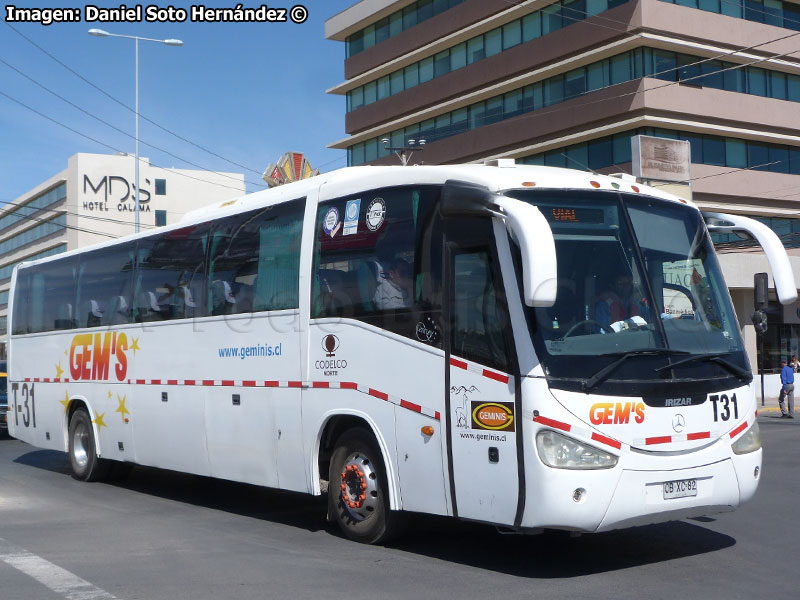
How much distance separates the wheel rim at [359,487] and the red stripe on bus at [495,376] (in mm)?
1818

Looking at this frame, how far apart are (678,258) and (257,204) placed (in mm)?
4763

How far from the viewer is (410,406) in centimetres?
852

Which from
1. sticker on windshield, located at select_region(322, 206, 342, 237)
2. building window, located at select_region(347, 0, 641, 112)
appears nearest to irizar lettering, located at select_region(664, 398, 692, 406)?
sticker on windshield, located at select_region(322, 206, 342, 237)

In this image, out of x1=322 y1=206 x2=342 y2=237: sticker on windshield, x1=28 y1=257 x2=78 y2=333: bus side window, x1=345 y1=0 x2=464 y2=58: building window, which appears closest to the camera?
A: x1=322 y1=206 x2=342 y2=237: sticker on windshield

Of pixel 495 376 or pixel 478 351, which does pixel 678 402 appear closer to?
pixel 495 376

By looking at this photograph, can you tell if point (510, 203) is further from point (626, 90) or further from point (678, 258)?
point (626, 90)

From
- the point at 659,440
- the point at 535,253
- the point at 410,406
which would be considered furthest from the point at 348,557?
the point at 535,253

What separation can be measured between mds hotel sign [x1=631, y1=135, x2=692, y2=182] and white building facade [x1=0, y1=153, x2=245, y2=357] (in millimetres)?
57475

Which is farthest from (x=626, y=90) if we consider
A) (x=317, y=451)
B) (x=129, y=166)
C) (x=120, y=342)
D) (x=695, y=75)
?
(x=129, y=166)

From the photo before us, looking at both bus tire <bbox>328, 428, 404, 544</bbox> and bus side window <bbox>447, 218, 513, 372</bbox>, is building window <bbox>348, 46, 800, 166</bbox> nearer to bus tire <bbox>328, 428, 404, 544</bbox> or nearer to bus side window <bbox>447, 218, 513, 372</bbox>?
bus tire <bbox>328, 428, 404, 544</bbox>

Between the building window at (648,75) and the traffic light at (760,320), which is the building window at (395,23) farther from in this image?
the traffic light at (760,320)

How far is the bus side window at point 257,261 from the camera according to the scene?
33.6 feet

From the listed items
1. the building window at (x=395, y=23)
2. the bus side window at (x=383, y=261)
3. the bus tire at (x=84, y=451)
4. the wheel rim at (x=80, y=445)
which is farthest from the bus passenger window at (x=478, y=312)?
the building window at (x=395, y=23)

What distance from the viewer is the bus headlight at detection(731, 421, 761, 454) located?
808 centimetres
